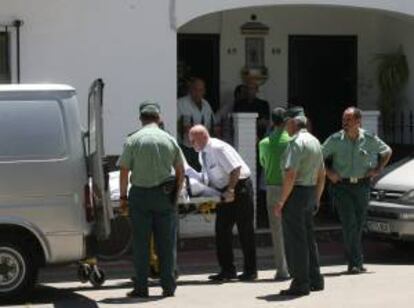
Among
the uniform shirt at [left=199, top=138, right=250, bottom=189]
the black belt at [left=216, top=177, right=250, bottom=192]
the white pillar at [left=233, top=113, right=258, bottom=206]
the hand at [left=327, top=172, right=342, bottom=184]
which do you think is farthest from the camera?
the white pillar at [left=233, top=113, right=258, bottom=206]

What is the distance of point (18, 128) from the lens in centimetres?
995

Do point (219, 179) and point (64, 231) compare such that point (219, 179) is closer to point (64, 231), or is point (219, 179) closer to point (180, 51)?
point (64, 231)

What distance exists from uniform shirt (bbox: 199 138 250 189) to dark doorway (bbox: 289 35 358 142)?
616 centimetres

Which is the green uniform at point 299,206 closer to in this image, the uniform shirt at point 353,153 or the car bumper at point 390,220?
the uniform shirt at point 353,153

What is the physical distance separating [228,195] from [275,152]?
28.5 inches

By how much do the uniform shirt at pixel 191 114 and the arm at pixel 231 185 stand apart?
3506mm

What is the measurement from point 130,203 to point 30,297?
1370 mm

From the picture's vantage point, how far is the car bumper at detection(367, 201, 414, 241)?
12.4m

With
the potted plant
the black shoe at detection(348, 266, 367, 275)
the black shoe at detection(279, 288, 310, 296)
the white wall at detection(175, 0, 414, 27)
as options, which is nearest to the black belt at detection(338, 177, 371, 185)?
the black shoe at detection(348, 266, 367, 275)

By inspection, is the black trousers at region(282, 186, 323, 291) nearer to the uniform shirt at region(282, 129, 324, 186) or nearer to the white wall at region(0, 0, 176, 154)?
the uniform shirt at region(282, 129, 324, 186)

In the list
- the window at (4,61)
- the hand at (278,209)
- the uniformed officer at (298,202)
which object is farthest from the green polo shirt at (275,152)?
the window at (4,61)

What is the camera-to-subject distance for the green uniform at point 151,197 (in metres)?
10.1

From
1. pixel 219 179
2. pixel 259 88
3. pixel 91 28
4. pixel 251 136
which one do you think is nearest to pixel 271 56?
pixel 259 88

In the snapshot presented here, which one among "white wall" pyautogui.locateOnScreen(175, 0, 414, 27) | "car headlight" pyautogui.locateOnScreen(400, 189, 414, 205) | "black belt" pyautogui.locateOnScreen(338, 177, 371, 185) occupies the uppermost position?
"white wall" pyautogui.locateOnScreen(175, 0, 414, 27)
